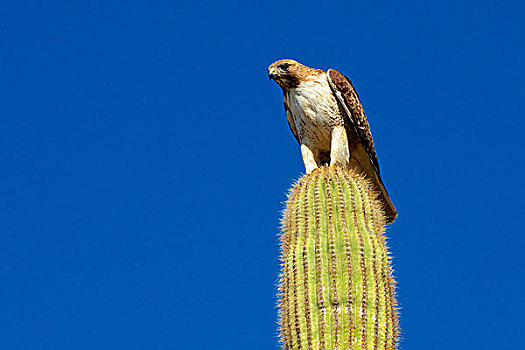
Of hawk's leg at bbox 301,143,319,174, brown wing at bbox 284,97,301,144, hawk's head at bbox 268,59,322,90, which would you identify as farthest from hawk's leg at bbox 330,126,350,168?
hawk's head at bbox 268,59,322,90

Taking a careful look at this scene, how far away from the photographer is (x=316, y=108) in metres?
7.48

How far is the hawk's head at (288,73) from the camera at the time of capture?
7.53 m

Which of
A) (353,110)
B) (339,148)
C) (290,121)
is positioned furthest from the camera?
(290,121)

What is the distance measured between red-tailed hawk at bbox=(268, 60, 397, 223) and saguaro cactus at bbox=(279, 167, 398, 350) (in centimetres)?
145

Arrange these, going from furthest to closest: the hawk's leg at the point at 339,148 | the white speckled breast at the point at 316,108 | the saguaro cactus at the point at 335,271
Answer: the white speckled breast at the point at 316,108 < the hawk's leg at the point at 339,148 < the saguaro cactus at the point at 335,271

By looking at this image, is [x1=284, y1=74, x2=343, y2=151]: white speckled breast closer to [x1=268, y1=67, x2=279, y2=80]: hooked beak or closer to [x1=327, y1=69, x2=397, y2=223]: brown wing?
[x1=327, y1=69, x2=397, y2=223]: brown wing

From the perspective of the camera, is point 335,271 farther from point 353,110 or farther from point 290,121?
point 290,121

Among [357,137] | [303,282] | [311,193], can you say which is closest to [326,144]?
[357,137]

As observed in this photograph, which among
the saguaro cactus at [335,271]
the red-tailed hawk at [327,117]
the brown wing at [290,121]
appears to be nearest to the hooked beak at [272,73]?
the red-tailed hawk at [327,117]

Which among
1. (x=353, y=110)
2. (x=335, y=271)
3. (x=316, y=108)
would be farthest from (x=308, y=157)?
(x=335, y=271)

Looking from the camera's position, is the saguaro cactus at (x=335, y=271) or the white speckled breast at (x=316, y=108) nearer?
the saguaro cactus at (x=335, y=271)

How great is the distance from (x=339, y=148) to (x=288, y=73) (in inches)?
36.4

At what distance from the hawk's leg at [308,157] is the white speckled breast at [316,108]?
11 cm

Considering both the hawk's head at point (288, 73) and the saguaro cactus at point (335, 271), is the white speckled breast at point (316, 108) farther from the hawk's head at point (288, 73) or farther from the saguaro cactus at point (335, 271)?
the saguaro cactus at point (335, 271)
